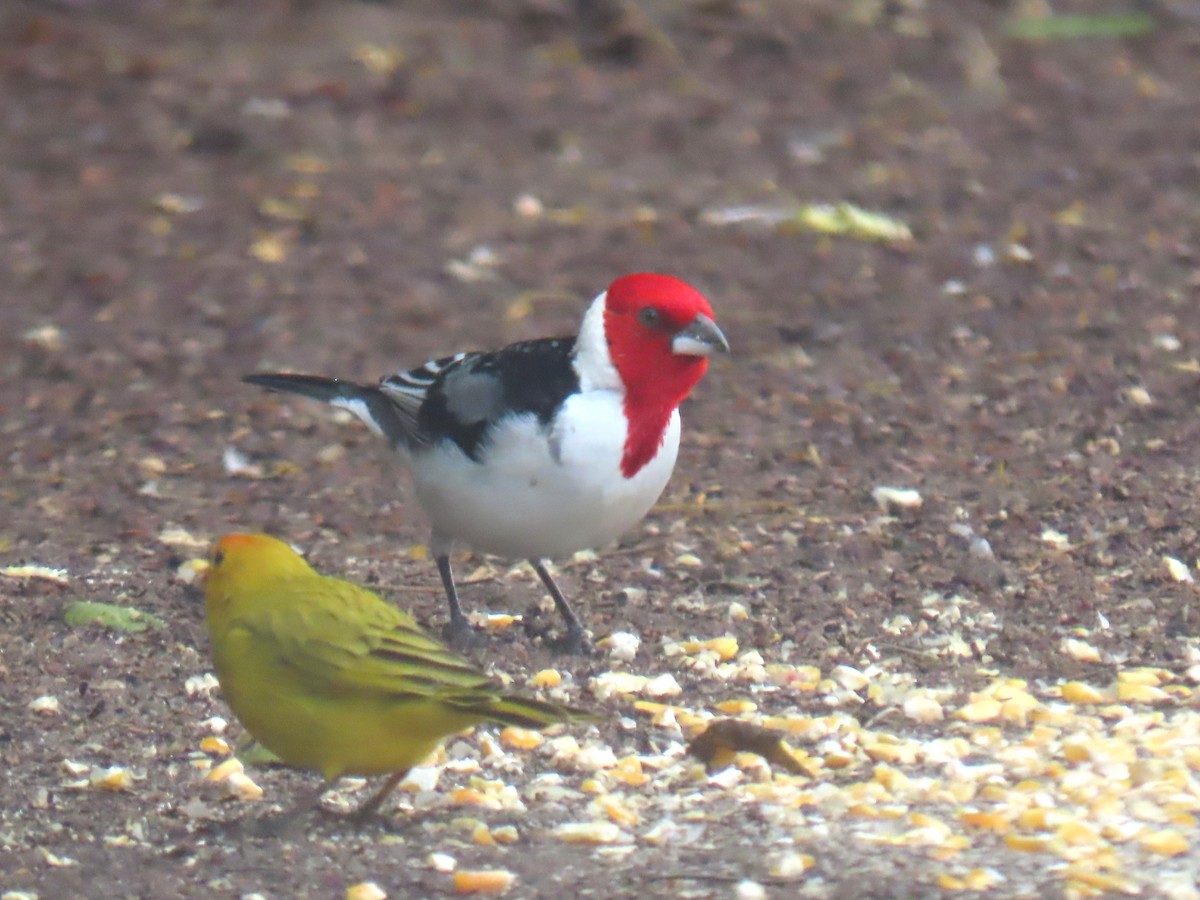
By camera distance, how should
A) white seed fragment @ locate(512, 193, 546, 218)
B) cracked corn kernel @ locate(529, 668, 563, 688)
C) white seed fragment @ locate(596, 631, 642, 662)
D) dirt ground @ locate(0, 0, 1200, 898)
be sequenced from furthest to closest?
white seed fragment @ locate(512, 193, 546, 218)
white seed fragment @ locate(596, 631, 642, 662)
cracked corn kernel @ locate(529, 668, 563, 688)
dirt ground @ locate(0, 0, 1200, 898)

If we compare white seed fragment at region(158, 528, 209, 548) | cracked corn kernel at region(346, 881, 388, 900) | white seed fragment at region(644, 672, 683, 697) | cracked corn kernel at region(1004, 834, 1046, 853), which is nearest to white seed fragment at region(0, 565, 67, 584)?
white seed fragment at region(158, 528, 209, 548)

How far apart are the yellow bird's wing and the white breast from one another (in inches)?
30.8

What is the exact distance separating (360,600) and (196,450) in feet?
7.84

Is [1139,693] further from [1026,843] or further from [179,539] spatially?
[179,539]

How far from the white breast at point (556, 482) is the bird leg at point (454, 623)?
0.26 meters

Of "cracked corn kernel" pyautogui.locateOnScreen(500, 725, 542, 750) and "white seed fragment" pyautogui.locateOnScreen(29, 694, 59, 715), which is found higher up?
"cracked corn kernel" pyautogui.locateOnScreen(500, 725, 542, 750)

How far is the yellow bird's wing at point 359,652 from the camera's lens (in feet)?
12.1

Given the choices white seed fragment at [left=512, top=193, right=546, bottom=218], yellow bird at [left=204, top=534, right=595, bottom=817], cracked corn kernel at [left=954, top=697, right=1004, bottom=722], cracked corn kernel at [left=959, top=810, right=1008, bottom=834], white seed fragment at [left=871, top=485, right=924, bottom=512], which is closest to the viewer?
yellow bird at [left=204, top=534, right=595, bottom=817]

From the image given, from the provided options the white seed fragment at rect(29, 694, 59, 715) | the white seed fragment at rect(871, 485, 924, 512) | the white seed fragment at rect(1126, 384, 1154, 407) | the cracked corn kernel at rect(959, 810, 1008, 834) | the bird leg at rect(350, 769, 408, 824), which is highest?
the cracked corn kernel at rect(959, 810, 1008, 834)

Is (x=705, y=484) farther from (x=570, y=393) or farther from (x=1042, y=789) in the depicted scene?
(x=1042, y=789)

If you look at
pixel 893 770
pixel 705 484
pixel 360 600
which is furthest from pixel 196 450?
pixel 893 770

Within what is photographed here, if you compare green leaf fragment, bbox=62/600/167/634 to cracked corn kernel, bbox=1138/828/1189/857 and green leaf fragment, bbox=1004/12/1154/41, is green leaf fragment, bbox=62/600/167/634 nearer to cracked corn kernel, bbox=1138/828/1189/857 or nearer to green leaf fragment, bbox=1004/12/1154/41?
cracked corn kernel, bbox=1138/828/1189/857

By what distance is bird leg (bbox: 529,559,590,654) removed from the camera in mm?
4875

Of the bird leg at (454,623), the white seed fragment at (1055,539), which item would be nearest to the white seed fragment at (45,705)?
the bird leg at (454,623)
